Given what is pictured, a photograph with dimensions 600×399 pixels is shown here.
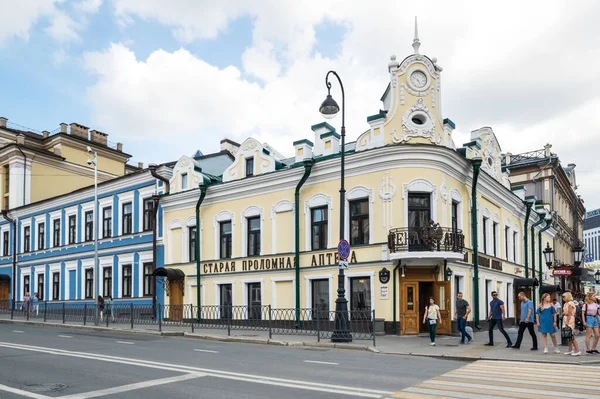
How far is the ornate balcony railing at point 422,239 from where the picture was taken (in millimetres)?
19547

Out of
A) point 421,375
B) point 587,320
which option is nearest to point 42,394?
point 421,375

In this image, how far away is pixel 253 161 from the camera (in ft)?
82.8

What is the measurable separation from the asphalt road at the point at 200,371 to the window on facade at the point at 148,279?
1281 cm

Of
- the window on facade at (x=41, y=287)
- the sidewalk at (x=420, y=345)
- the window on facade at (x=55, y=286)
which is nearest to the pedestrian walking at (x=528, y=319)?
the sidewalk at (x=420, y=345)

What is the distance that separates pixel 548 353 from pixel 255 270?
1304 cm

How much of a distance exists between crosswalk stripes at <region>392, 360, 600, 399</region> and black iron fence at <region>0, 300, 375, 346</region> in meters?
6.00

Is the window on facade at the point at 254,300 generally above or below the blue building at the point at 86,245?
below

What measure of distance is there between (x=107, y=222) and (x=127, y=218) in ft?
7.02

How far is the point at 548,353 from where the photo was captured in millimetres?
14789

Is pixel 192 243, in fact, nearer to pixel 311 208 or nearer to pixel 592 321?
pixel 311 208

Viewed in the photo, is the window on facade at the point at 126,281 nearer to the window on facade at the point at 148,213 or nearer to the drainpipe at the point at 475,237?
the window on facade at the point at 148,213

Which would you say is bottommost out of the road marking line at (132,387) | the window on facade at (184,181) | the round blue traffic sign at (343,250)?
the road marking line at (132,387)

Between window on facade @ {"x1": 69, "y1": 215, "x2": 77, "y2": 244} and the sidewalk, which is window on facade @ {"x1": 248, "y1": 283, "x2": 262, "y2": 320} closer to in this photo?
the sidewalk

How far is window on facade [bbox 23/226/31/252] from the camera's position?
38.8m
